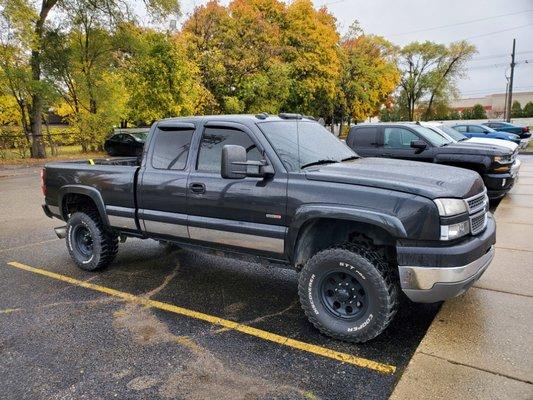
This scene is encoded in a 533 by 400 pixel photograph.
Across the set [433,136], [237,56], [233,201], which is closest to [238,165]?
[233,201]

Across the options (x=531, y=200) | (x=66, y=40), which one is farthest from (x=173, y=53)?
(x=531, y=200)

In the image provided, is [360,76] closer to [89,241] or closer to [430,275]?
[89,241]

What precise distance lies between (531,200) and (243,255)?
7.65m

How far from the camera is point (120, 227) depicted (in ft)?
17.0

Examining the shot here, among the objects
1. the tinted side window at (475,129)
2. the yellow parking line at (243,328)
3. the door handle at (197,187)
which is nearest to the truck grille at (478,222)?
the yellow parking line at (243,328)

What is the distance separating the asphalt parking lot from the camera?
306 cm

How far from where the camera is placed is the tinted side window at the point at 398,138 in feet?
31.1

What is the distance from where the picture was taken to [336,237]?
3918mm

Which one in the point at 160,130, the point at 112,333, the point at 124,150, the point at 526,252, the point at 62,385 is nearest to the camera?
the point at 62,385

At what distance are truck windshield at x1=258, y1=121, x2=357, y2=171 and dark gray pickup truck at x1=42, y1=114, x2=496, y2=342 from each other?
2 cm

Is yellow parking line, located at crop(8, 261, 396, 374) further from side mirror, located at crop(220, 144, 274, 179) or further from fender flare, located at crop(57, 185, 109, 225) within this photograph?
side mirror, located at crop(220, 144, 274, 179)

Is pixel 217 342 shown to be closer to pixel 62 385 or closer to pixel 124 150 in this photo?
pixel 62 385

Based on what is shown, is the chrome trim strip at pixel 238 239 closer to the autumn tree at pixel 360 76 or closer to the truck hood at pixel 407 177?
the truck hood at pixel 407 177

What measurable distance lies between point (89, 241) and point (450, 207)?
448cm
